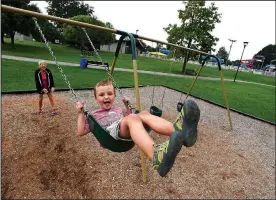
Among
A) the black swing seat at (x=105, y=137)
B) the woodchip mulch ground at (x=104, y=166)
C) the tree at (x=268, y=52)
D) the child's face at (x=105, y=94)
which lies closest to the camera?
the black swing seat at (x=105, y=137)

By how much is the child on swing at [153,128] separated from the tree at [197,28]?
15945mm

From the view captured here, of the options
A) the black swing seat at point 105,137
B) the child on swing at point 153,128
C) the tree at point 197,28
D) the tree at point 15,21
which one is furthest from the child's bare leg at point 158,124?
the tree at point 15,21

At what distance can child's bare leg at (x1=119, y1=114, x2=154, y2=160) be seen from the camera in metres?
2.12

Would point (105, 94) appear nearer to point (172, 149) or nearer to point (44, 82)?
point (172, 149)

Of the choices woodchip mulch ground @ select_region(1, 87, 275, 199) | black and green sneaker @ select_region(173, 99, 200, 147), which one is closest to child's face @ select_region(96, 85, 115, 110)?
black and green sneaker @ select_region(173, 99, 200, 147)

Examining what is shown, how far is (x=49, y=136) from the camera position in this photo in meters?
5.07

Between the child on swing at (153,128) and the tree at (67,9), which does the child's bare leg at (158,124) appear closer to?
the child on swing at (153,128)

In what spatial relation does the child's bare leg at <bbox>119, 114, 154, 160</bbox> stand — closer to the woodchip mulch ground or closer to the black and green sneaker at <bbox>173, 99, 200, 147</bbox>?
the black and green sneaker at <bbox>173, 99, 200, 147</bbox>

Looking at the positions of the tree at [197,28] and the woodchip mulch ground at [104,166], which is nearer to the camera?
the woodchip mulch ground at [104,166]

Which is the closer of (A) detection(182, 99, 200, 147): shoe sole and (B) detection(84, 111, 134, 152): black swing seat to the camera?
(A) detection(182, 99, 200, 147): shoe sole

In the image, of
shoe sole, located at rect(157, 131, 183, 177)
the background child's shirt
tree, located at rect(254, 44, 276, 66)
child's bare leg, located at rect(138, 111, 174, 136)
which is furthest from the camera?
tree, located at rect(254, 44, 276, 66)

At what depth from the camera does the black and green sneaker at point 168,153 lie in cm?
186

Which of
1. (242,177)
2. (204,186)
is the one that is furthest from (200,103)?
(204,186)

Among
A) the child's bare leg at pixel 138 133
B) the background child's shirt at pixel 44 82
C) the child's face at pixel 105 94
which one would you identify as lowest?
the background child's shirt at pixel 44 82
